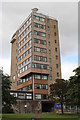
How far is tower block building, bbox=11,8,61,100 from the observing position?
200 feet

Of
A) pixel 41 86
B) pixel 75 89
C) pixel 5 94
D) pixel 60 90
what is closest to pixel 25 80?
pixel 41 86

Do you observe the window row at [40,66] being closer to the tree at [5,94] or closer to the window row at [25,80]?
the window row at [25,80]

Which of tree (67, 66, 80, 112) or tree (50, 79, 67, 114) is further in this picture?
tree (50, 79, 67, 114)

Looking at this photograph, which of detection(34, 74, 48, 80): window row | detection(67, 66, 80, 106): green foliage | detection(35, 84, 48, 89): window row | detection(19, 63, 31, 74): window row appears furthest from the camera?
detection(19, 63, 31, 74): window row

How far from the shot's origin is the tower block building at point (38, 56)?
60844 mm

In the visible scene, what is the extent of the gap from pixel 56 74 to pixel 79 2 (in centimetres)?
5050

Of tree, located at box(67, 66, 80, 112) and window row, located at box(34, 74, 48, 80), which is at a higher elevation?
window row, located at box(34, 74, 48, 80)

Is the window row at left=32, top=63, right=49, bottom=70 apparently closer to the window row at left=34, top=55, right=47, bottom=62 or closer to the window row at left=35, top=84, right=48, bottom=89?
the window row at left=34, top=55, right=47, bottom=62

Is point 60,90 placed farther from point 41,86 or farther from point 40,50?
point 40,50

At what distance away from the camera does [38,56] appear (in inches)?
2474

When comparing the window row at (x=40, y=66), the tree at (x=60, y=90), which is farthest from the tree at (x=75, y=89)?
the window row at (x=40, y=66)

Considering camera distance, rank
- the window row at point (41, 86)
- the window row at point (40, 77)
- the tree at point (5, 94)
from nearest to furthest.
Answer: the tree at point (5, 94) → the window row at point (41, 86) → the window row at point (40, 77)

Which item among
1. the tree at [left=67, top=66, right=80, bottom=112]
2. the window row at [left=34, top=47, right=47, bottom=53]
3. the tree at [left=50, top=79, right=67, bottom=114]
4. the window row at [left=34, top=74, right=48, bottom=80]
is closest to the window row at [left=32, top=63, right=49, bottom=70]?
the window row at [left=34, top=74, right=48, bottom=80]

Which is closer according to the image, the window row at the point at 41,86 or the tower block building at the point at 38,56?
the window row at the point at 41,86
